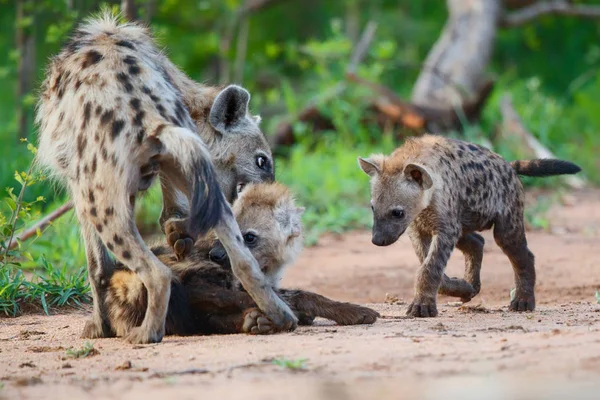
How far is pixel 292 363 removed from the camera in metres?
3.31

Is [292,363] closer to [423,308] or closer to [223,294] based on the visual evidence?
[223,294]

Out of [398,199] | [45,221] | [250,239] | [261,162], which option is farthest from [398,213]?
[45,221]

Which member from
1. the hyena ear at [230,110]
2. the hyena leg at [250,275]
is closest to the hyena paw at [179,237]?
the hyena leg at [250,275]

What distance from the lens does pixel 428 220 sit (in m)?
5.11

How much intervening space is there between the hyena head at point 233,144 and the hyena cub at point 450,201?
0.56m

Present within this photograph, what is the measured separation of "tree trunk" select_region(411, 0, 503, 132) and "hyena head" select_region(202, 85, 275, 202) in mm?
5432

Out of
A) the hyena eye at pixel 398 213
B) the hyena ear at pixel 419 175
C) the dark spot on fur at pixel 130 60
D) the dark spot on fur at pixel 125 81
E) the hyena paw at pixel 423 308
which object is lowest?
the hyena paw at pixel 423 308

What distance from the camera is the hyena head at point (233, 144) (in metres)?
5.18

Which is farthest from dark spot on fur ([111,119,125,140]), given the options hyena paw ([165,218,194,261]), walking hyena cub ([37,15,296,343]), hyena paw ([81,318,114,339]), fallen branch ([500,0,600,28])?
fallen branch ([500,0,600,28])

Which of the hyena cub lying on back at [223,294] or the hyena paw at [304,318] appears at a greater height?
the hyena cub lying on back at [223,294]

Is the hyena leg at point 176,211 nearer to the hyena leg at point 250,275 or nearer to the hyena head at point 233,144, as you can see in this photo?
the hyena leg at point 250,275

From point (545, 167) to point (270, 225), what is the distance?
5.43 ft

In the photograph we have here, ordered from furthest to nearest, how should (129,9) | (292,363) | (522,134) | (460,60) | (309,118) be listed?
(460,60) → (309,118) → (522,134) → (129,9) → (292,363)

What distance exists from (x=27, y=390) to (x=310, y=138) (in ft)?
26.2
